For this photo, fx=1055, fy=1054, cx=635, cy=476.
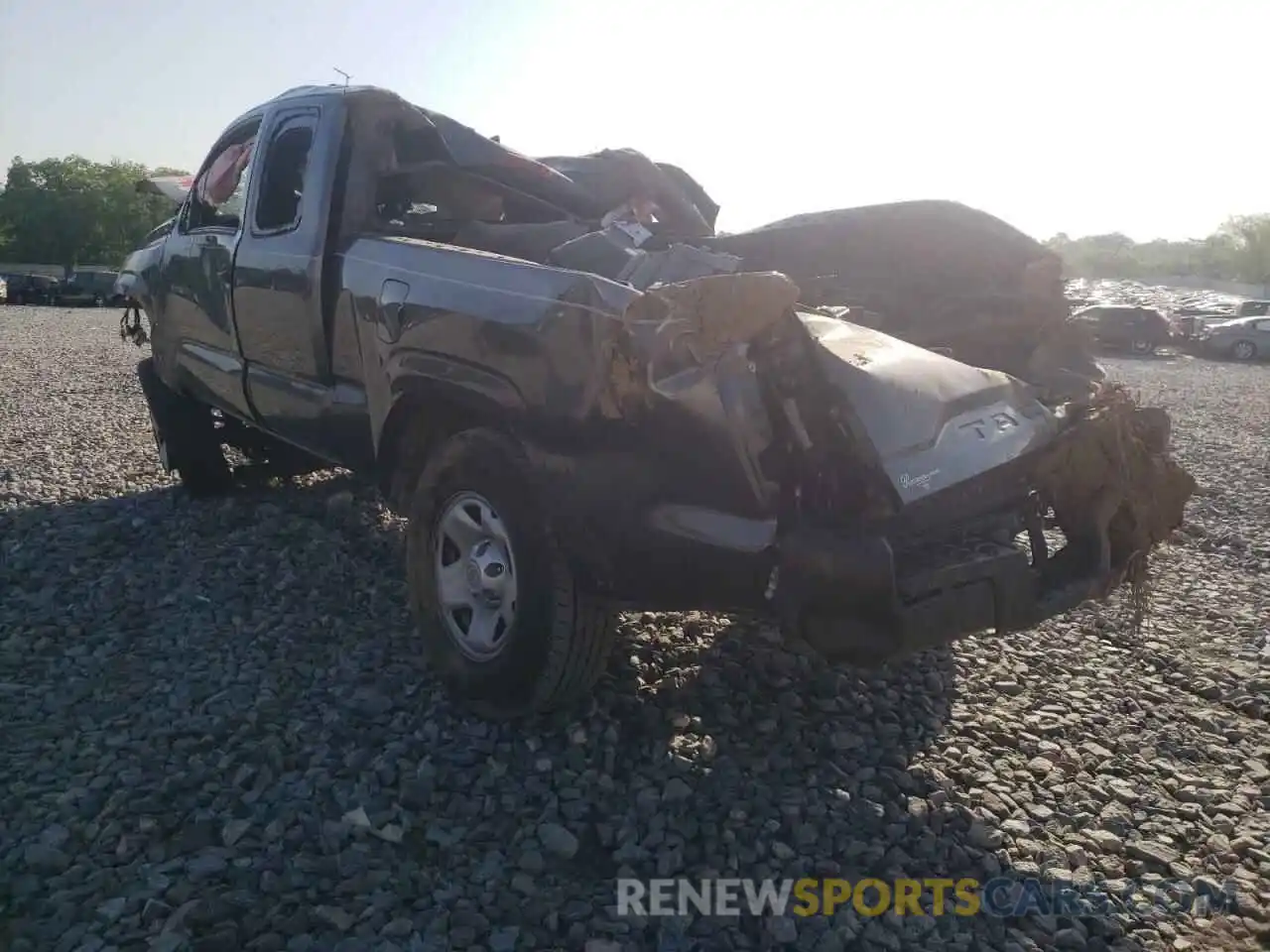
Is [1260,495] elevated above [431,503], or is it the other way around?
[431,503]

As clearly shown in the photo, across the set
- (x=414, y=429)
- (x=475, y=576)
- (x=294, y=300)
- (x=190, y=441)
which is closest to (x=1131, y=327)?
(x=190, y=441)

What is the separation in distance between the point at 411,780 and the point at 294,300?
231 centimetres

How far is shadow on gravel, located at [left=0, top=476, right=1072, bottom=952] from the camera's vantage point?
8.66 feet

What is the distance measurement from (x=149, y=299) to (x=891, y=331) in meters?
4.40

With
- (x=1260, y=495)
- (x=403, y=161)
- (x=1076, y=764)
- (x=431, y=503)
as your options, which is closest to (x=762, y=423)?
(x=431, y=503)

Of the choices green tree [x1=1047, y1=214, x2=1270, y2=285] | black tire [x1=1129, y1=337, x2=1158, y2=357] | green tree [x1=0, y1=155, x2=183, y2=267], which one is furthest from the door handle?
green tree [x1=0, y1=155, x2=183, y2=267]

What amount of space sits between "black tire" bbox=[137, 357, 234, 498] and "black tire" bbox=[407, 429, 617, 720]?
3.30 meters

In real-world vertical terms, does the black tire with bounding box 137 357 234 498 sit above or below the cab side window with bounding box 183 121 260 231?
below

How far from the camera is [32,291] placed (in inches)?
1345

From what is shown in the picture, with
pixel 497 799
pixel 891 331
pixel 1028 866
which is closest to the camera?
pixel 1028 866

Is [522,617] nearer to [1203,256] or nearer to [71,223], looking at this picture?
[71,223]

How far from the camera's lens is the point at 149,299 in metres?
6.29

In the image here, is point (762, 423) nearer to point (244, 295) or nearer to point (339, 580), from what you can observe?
point (339, 580)

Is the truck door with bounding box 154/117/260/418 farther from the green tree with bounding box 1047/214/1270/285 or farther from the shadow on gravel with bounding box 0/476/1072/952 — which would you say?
the green tree with bounding box 1047/214/1270/285
